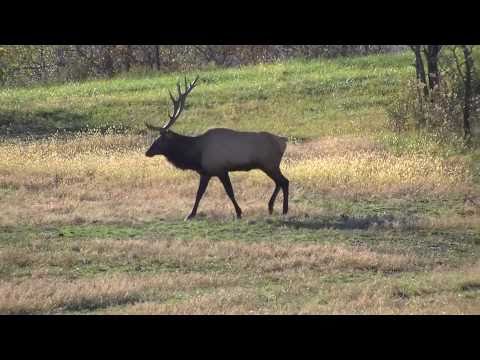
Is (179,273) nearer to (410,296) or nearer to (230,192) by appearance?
(410,296)

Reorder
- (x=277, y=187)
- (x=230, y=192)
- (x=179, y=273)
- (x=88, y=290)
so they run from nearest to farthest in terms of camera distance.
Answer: (x=88, y=290)
(x=179, y=273)
(x=230, y=192)
(x=277, y=187)

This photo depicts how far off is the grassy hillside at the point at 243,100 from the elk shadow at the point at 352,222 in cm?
1139

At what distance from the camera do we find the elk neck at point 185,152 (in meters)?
15.5

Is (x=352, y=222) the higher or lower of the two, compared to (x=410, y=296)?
higher

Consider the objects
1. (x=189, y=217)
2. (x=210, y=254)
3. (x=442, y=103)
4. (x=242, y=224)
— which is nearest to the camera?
(x=210, y=254)

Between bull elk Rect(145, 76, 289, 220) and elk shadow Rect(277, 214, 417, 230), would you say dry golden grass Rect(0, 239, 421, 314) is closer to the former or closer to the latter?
elk shadow Rect(277, 214, 417, 230)

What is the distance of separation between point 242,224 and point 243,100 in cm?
1688

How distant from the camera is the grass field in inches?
379

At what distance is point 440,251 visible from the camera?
12.2 meters

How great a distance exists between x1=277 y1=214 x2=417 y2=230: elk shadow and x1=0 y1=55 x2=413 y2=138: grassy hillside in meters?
11.4

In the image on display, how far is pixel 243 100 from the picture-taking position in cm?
3073

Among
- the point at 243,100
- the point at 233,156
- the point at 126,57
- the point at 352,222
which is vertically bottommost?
the point at 352,222

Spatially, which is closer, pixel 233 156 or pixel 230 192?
pixel 230 192

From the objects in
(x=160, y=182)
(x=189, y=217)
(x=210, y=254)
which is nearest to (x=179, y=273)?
(x=210, y=254)
